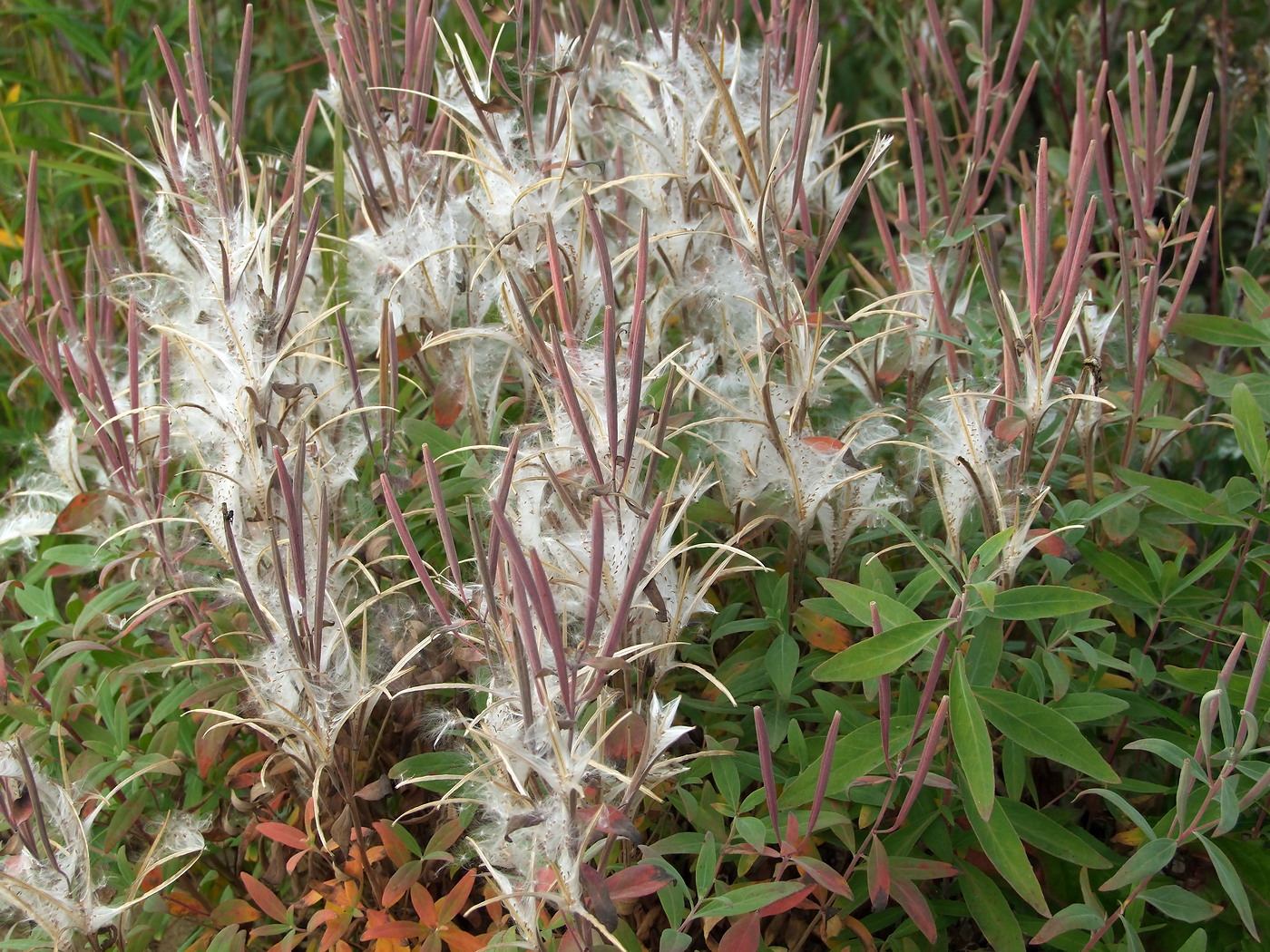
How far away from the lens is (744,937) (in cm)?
→ 98

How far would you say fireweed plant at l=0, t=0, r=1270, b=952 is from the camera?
98 cm

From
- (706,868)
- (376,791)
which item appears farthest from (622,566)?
(376,791)

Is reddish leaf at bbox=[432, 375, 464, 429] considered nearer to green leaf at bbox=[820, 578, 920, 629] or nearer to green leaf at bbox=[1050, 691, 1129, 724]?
green leaf at bbox=[820, 578, 920, 629]

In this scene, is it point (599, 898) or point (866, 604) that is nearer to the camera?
point (599, 898)

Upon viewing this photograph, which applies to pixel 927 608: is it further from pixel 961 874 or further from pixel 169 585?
pixel 169 585

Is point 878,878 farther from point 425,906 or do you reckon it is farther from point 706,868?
point 425,906

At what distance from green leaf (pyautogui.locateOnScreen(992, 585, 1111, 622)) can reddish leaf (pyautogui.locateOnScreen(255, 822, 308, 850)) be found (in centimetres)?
75

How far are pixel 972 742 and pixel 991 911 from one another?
25cm

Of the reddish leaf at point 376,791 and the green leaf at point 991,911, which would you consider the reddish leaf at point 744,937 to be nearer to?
the green leaf at point 991,911

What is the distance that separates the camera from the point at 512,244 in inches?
51.1

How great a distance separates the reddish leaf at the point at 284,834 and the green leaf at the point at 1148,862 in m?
0.80

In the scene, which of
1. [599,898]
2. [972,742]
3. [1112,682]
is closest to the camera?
[599,898]

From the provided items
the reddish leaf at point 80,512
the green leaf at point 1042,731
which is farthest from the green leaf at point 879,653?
the reddish leaf at point 80,512

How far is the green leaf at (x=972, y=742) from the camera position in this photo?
3.06 ft
